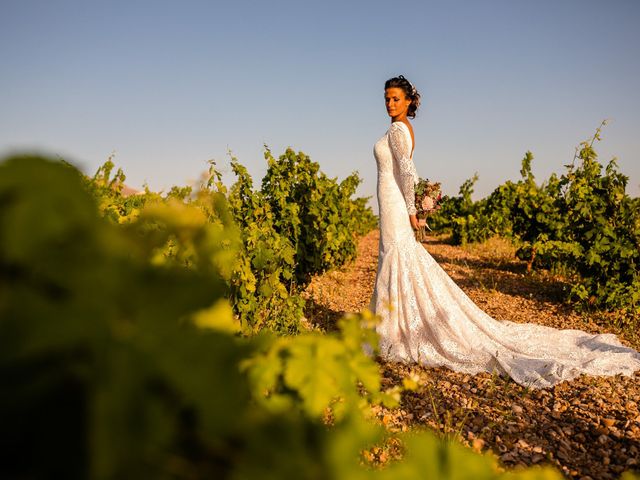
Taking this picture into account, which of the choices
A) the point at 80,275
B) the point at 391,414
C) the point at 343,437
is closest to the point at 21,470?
the point at 80,275

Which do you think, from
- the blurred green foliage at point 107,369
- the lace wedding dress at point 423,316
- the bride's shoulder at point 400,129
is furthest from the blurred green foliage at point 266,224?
the bride's shoulder at point 400,129

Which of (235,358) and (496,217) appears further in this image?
(496,217)

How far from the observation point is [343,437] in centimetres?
69

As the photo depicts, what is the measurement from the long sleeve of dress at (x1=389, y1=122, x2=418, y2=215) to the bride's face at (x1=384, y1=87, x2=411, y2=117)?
0.16 metres

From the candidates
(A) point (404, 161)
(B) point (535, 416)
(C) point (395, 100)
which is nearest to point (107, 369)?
(B) point (535, 416)

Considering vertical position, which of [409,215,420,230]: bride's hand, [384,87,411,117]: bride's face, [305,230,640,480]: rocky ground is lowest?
[305,230,640,480]: rocky ground

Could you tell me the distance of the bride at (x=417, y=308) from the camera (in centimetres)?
461

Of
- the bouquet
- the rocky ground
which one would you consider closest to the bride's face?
the bouquet

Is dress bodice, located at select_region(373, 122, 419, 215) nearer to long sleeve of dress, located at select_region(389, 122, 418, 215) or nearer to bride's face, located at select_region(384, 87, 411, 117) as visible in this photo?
long sleeve of dress, located at select_region(389, 122, 418, 215)

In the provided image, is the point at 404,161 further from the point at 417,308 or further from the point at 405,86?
the point at 417,308

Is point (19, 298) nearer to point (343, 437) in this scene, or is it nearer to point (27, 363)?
point (27, 363)

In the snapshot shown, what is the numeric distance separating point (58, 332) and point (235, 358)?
0.23 meters

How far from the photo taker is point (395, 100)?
15.5 ft

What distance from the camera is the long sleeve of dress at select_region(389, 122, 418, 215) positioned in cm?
462
